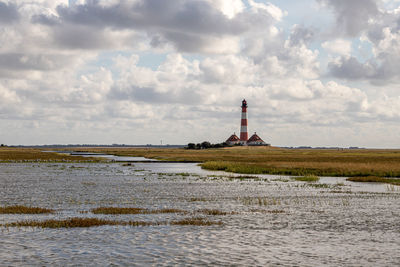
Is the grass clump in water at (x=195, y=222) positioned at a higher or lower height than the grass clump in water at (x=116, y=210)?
lower

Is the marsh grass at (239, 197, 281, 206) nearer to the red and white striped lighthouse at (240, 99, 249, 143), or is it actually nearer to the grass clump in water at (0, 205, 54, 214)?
the grass clump in water at (0, 205, 54, 214)

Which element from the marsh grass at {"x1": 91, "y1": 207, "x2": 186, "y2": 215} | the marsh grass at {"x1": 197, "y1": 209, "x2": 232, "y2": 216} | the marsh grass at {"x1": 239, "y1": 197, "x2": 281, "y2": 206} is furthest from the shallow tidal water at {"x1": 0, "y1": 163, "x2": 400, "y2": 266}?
the marsh grass at {"x1": 91, "y1": 207, "x2": 186, "y2": 215}

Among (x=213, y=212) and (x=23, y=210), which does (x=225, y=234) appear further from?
(x=23, y=210)

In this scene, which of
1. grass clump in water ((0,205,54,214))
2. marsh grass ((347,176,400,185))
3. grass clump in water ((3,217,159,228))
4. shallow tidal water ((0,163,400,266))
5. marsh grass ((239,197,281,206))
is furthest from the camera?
marsh grass ((347,176,400,185))

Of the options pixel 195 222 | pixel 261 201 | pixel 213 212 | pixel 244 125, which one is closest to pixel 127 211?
pixel 213 212

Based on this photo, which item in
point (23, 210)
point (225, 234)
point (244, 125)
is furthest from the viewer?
point (244, 125)

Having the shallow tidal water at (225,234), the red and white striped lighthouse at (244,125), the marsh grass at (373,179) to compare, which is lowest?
the shallow tidal water at (225,234)

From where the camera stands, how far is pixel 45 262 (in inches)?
672

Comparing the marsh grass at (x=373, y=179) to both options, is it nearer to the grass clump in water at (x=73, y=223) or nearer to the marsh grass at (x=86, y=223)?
the marsh grass at (x=86, y=223)

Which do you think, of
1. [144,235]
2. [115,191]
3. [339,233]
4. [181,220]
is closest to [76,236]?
[144,235]

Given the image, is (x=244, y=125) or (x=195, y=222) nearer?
(x=195, y=222)

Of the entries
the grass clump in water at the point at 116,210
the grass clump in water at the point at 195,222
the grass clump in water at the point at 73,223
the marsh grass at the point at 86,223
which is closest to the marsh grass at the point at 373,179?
the grass clump in water at the point at 116,210

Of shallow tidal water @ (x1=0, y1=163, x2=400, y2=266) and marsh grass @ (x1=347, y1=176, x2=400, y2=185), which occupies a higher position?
marsh grass @ (x1=347, y1=176, x2=400, y2=185)

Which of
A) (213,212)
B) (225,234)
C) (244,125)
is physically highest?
(244,125)
